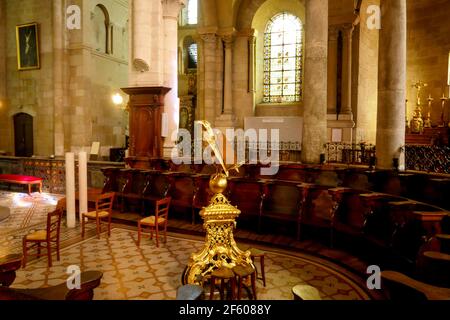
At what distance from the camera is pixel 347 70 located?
13.3m

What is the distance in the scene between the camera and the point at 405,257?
4.55 m

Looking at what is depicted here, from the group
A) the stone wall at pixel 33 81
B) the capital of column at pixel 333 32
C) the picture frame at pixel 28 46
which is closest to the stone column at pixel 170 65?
the capital of column at pixel 333 32

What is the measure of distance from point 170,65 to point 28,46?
31.7 feet

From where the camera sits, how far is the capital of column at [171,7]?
34.1 feet

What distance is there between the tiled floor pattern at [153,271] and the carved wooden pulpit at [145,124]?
382 centimetres

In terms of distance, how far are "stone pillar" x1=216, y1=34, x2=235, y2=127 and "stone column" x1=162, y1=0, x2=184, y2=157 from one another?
5.04 m

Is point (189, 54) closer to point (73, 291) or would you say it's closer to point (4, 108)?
point (4, 108)

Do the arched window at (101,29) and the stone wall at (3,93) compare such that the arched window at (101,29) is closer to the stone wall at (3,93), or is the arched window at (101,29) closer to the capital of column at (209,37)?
the stone wall at (3,93)

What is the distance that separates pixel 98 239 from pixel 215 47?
36.4 feet

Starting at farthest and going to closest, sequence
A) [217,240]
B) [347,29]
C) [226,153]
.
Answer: [347,29] → [217,240] → [226,153]

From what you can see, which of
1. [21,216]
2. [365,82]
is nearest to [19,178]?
[21,216]

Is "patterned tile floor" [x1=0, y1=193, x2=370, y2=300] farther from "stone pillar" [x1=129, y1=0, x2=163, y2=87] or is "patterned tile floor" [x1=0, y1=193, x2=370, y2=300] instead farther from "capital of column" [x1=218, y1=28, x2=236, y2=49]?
"capital of column" [x1=218, y1=28, x2=236, y2=49]

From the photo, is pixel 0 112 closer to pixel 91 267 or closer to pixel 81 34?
pixel 81 34
